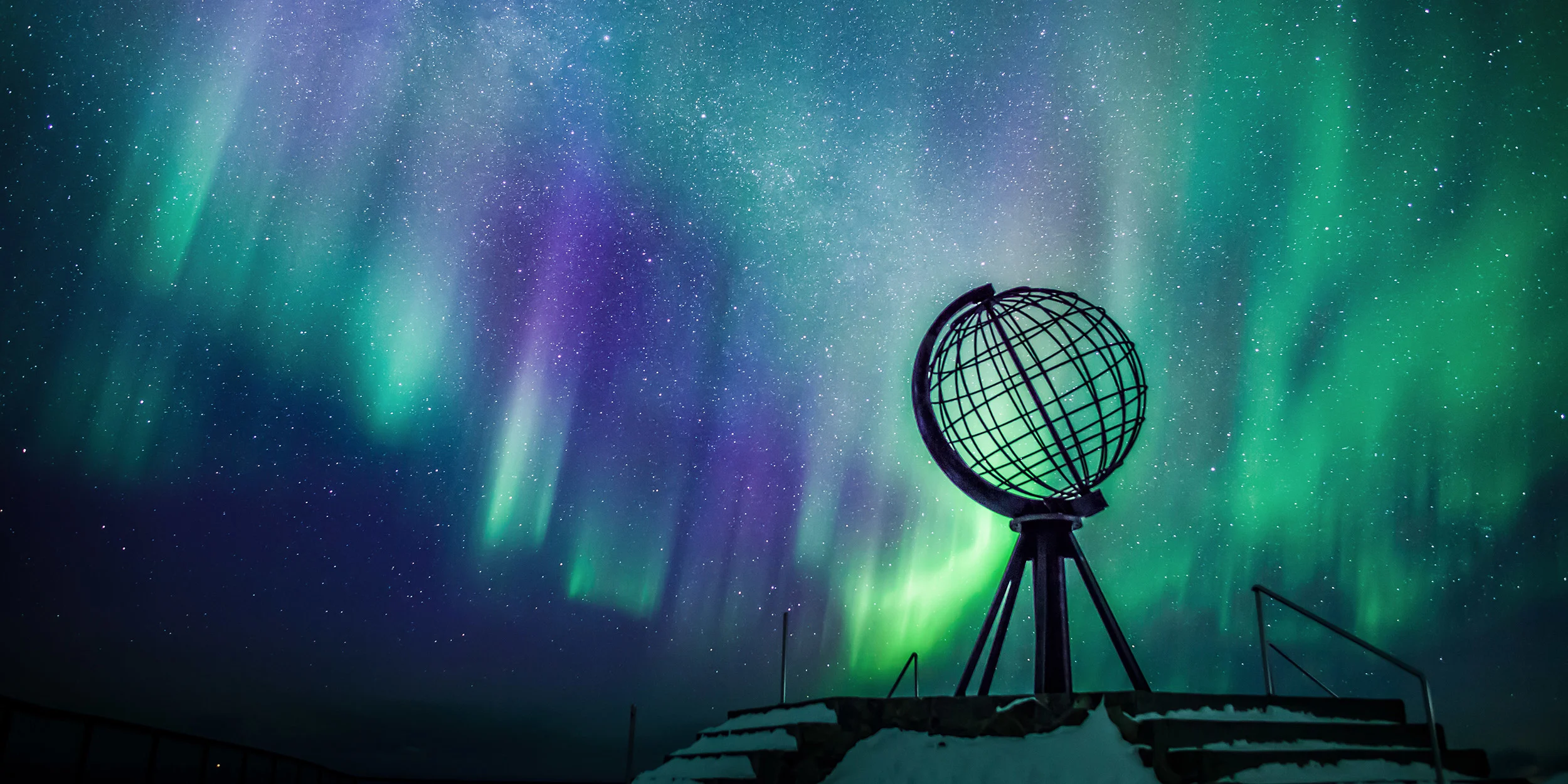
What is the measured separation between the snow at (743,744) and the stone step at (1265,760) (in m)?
3.89

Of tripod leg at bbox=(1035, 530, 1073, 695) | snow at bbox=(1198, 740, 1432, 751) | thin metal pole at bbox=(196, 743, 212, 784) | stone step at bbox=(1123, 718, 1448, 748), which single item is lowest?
thin metal pole at bbox=(196, 743, 212, 784)

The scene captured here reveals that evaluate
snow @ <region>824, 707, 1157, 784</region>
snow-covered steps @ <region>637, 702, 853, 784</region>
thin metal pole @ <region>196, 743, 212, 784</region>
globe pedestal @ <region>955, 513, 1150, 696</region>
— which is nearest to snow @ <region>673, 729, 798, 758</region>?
snow-covered steps @ <region>637, 702, 853, 784</region>

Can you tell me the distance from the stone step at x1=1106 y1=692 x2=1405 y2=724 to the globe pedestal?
255cm

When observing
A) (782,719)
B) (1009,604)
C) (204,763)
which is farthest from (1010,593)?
(204,763)

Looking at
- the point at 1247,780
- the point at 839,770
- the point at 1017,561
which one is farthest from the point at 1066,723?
the point at 1017,561

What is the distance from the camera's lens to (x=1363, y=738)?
9.08 metres

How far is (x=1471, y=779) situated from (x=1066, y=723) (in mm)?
3625

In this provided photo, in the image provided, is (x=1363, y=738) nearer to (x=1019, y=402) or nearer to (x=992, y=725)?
(x=992, y=725)

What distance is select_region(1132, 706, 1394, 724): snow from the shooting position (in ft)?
28.0

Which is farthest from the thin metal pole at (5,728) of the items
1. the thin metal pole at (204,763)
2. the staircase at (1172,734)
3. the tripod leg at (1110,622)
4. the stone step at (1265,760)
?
the tripod leg at (1110,622)

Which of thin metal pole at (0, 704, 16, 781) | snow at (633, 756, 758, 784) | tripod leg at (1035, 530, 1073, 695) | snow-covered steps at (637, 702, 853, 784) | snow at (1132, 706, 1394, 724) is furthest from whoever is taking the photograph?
tripod leg at (1035, 530, 1073, 695)

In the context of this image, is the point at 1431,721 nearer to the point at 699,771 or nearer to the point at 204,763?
the point at 699,771

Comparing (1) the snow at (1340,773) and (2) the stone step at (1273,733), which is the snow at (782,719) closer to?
(2) the stone step at (1273,733)

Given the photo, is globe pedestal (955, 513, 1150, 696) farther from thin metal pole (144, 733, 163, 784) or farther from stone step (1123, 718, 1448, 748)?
thin metal pole (144, 733, 163, 784)
